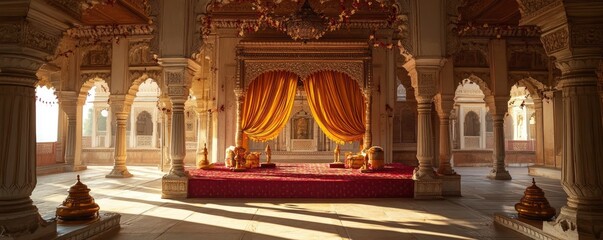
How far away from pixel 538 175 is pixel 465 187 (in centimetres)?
425

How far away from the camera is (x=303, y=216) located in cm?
496

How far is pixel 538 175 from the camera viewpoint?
1084 cm

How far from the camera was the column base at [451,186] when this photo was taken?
6.79 metres

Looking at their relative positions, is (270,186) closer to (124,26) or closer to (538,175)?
(124,26)

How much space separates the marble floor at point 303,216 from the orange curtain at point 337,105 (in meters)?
2.96

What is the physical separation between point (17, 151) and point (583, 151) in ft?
15.3

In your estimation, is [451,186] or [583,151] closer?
[583,151]

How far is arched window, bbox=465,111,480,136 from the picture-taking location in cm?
1670

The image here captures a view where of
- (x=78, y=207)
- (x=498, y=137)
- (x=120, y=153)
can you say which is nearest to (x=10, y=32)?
(x=78, y=207)

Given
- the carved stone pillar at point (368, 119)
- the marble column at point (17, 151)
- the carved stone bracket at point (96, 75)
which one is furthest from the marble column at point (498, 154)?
the carved stone bracket at point (96, 75)

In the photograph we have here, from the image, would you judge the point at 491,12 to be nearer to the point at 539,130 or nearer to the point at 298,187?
the point at 539,130

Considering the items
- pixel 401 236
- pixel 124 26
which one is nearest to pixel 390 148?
pixel 401 236

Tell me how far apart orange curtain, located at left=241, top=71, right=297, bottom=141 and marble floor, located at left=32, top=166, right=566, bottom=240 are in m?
2.73

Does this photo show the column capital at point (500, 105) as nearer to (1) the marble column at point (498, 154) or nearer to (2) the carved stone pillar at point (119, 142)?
(1) the marble column at point (498, 154)
